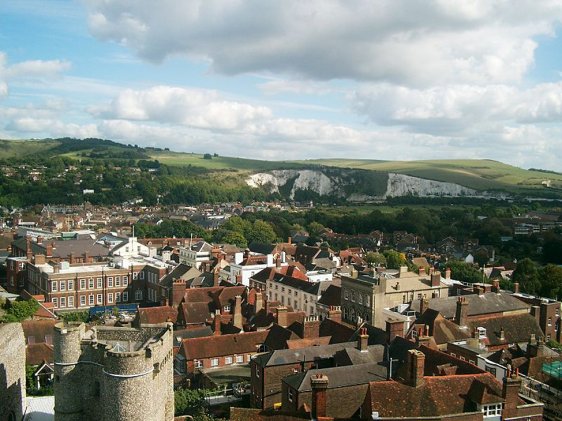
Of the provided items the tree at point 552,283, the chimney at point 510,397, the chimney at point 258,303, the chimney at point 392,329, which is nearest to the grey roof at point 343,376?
the chimney at point 392,329

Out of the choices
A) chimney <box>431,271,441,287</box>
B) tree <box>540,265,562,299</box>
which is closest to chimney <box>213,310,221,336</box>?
chimney <box>431,271,441,287</box>

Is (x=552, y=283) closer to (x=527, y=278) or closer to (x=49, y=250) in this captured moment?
(x=527, y=278)

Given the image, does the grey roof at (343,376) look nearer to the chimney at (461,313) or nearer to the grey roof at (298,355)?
the grey roof at (298,355)

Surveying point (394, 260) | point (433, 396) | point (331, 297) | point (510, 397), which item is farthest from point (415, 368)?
point (394, 260)

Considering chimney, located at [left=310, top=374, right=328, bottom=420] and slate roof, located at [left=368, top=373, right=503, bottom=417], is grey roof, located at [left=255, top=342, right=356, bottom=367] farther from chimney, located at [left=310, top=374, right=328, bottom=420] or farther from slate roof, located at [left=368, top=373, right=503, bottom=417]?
slate roof, located at [left=368, top=373, right=503, bottom=417]

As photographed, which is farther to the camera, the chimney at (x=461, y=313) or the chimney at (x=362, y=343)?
the chimney at (x=461, y=313)

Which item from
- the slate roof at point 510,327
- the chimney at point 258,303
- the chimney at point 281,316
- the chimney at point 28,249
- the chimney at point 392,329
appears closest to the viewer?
the chimney at point 392,329
